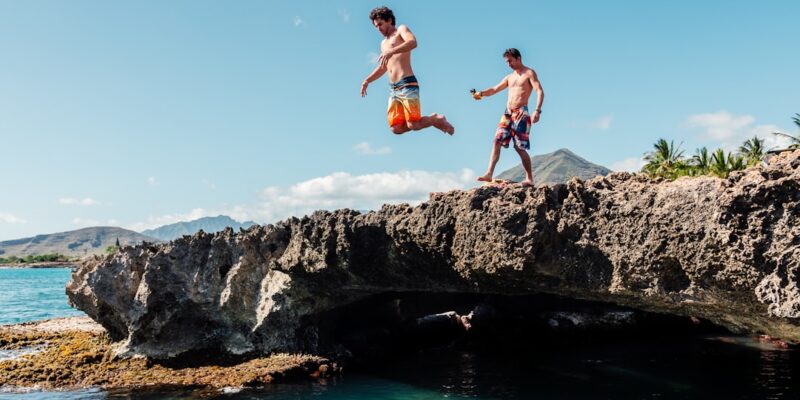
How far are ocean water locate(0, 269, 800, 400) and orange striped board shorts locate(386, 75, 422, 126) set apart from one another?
8.03m

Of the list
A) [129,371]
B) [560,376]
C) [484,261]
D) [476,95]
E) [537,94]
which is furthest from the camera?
[129,371]

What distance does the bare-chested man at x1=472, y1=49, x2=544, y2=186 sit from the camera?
11.3 m

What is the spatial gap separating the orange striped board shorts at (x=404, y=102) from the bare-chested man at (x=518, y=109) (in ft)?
7.01

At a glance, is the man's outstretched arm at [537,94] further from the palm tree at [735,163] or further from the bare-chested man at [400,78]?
the palm tree at [735,163]

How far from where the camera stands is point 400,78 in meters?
10.4

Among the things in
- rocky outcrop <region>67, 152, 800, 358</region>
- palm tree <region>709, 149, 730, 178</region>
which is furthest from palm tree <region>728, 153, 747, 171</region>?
rocky outcrop <region>67, 152, 800, 358</region>

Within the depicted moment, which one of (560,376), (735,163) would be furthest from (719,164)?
(560,376)

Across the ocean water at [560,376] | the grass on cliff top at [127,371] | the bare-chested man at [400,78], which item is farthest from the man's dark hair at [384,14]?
the grass on cliff top at [127,371]

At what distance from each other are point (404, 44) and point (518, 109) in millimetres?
2717

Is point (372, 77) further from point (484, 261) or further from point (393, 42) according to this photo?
point (484, 261)

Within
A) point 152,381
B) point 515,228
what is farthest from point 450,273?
point 152,381

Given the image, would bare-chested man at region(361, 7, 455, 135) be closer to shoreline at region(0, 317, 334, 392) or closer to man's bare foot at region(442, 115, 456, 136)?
man's bare foot at region(442, 115, 456, 136)

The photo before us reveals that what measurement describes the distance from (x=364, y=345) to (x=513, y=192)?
9995 mm

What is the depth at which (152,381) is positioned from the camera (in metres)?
17.0
